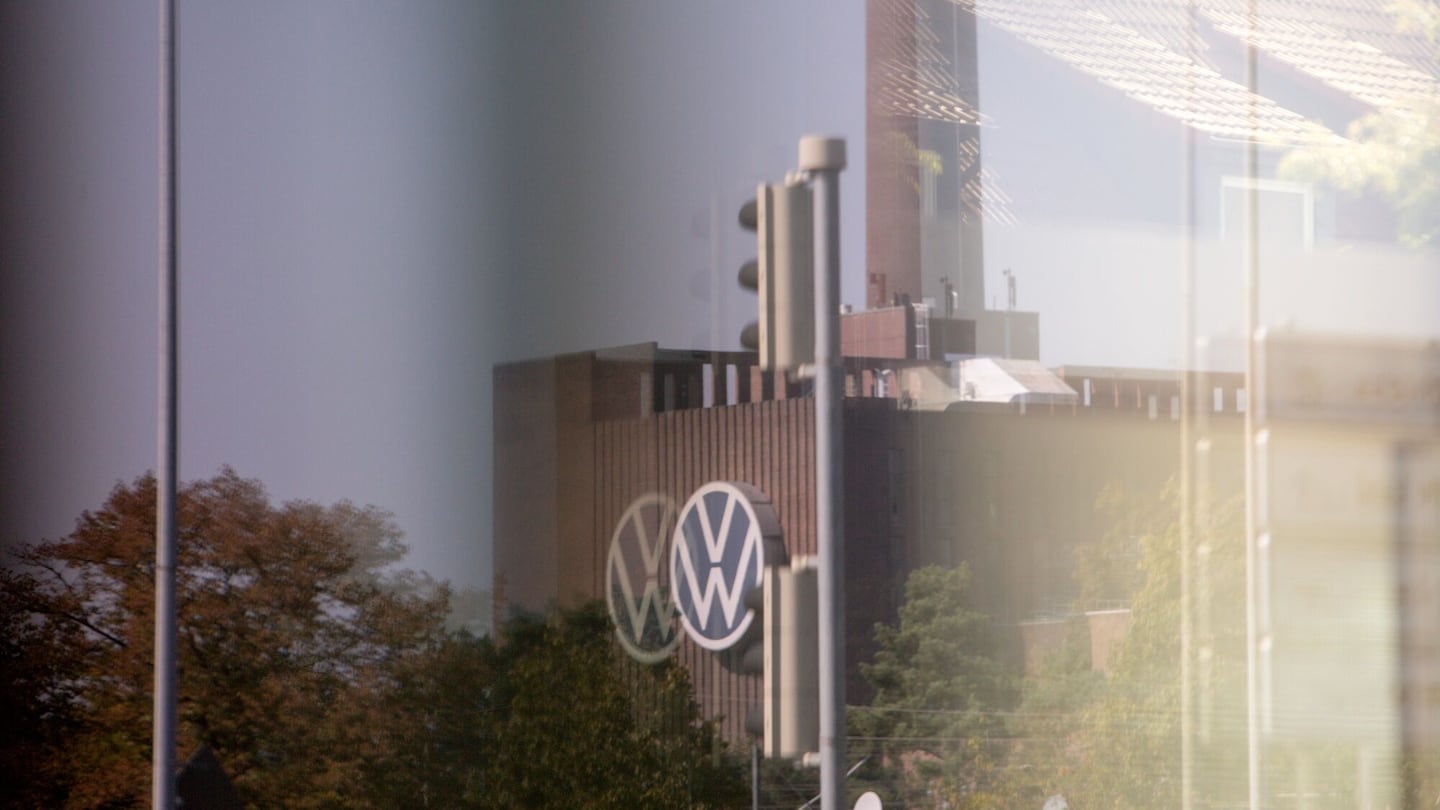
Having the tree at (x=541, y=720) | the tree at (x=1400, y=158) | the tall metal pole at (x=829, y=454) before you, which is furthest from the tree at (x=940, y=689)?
the tree at (x=1400, y=158)

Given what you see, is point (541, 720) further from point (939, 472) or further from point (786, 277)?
point (786, 277)

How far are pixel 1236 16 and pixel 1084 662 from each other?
293 cm

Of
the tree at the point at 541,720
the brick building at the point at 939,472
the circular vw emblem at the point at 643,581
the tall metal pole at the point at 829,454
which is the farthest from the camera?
the tree at the point at 541,720

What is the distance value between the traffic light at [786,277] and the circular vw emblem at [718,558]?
7.19ft

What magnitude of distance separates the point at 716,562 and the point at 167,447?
2723 mm

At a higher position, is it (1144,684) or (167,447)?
(167,447)

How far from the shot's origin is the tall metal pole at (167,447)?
786 centimetres

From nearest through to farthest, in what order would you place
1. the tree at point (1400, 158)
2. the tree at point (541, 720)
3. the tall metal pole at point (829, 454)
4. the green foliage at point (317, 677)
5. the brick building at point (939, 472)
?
1. the tall metal pole at point (829, 454)
2. the brick building at point (939, 472)
3. the tree at point (1400, 158)
4. the tree at point (541, 720)
5. the green foliage at point (317, 677)

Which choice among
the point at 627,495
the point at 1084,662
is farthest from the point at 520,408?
the point at 1084,662

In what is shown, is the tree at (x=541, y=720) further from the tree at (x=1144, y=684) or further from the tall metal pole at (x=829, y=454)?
the tall metal pole at (x=829, y=454)

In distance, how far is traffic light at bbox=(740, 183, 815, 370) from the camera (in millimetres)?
5285

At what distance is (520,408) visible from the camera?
321 inches

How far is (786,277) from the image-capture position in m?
5.29

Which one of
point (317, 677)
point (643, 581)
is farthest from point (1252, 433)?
point (317, 677)
